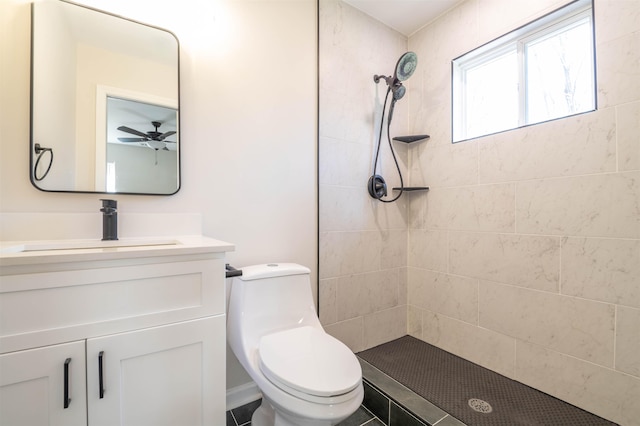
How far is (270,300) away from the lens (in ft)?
4.32

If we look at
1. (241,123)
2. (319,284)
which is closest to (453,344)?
(319,284)

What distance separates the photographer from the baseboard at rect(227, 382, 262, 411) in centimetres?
141

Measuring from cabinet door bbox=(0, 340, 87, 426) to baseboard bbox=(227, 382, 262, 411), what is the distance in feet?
2.44

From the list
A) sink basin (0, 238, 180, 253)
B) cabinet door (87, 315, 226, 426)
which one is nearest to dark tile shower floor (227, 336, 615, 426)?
cabinet door (87, 315, 226, 426)

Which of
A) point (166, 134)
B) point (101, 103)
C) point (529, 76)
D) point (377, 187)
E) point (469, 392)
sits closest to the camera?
point (101, 103)

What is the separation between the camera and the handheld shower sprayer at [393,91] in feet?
5.78

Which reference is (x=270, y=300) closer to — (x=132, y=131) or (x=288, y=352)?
(x=288, y=352)

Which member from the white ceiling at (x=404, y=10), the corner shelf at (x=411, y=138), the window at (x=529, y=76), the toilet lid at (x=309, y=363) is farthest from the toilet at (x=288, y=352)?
the white ceiling at (x=404, y=10)

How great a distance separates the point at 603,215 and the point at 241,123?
1.82 meters

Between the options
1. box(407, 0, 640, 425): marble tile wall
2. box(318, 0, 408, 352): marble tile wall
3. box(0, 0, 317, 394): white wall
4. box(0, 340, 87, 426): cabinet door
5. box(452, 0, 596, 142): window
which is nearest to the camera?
box(0, 340, 87, 426): cabinet door

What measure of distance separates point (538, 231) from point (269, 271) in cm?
144

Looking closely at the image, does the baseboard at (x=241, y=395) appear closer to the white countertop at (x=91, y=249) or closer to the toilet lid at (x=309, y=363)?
the toilet lid at (x=309, y=363)

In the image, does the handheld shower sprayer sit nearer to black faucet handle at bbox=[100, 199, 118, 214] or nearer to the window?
the window

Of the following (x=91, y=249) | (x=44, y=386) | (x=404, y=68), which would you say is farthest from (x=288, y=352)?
(x=404, y=68)
